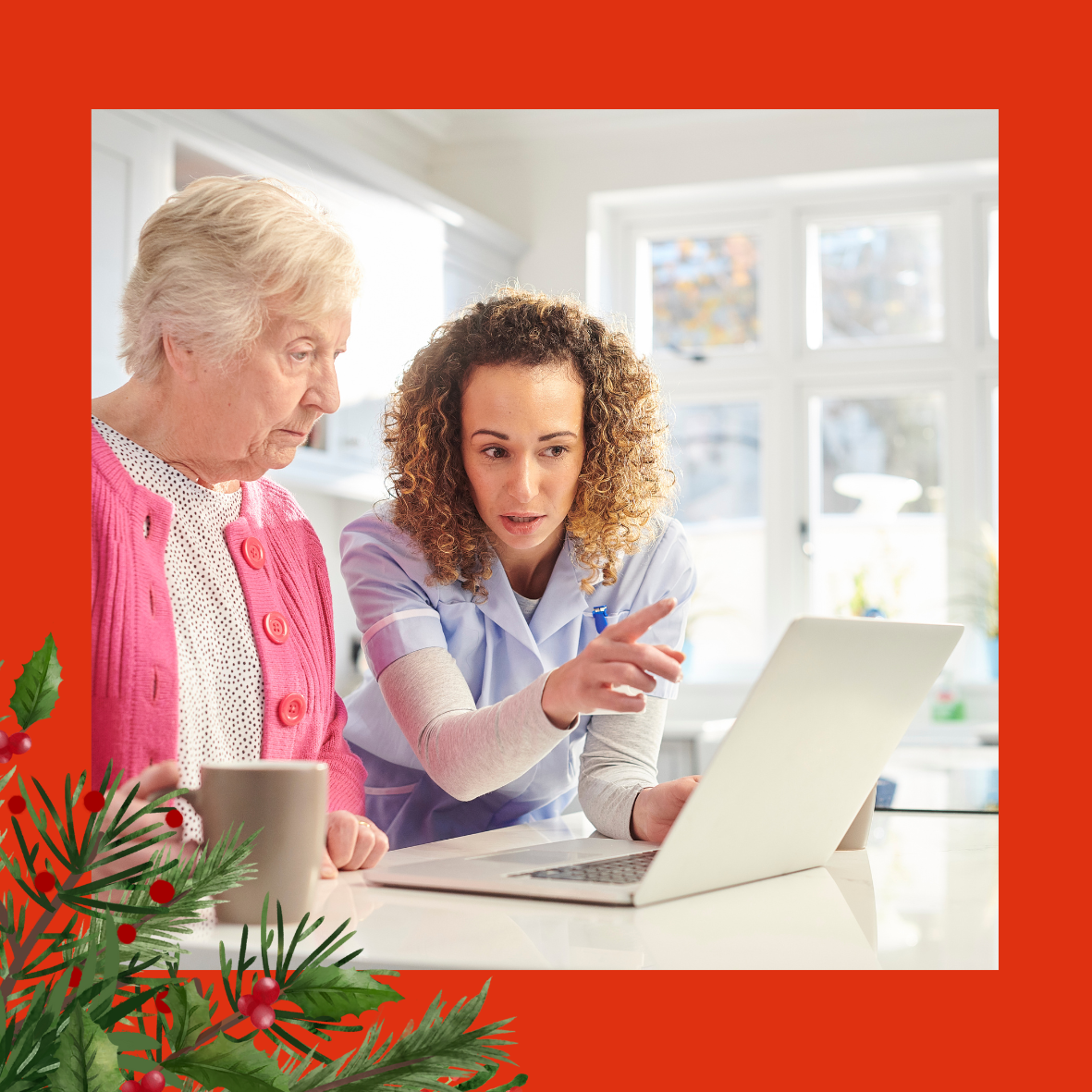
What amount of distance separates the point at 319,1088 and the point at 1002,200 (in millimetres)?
892

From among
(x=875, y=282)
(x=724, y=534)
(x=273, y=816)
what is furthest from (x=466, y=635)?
(x=875, y=282)

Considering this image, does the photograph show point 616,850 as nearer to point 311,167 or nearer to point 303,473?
point 303,473

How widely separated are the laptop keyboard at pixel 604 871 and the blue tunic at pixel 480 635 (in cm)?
29

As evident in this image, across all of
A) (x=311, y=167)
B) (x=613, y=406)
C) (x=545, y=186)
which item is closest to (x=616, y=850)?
(x=613, y=406)

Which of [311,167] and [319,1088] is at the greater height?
[311,167]

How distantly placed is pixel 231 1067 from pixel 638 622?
0.38 meters

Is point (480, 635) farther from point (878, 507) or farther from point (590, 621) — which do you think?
point (878, 507)

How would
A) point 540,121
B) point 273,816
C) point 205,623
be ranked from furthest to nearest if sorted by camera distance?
point 540,121 < point 205,623 < point 273,816

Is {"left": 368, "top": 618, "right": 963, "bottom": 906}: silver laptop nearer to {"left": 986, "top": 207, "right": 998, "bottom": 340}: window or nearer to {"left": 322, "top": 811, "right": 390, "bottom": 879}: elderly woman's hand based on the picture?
{"left": 322, "top": 811, "right": 390, "bottom": 879}: elderly woman's hand

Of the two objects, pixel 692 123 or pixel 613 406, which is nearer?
pixel 613 406

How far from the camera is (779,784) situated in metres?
0.84

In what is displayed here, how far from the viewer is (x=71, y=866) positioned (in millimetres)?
534

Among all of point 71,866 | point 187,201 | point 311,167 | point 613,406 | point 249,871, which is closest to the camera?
point 71,866

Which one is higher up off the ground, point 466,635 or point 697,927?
point 466,635
